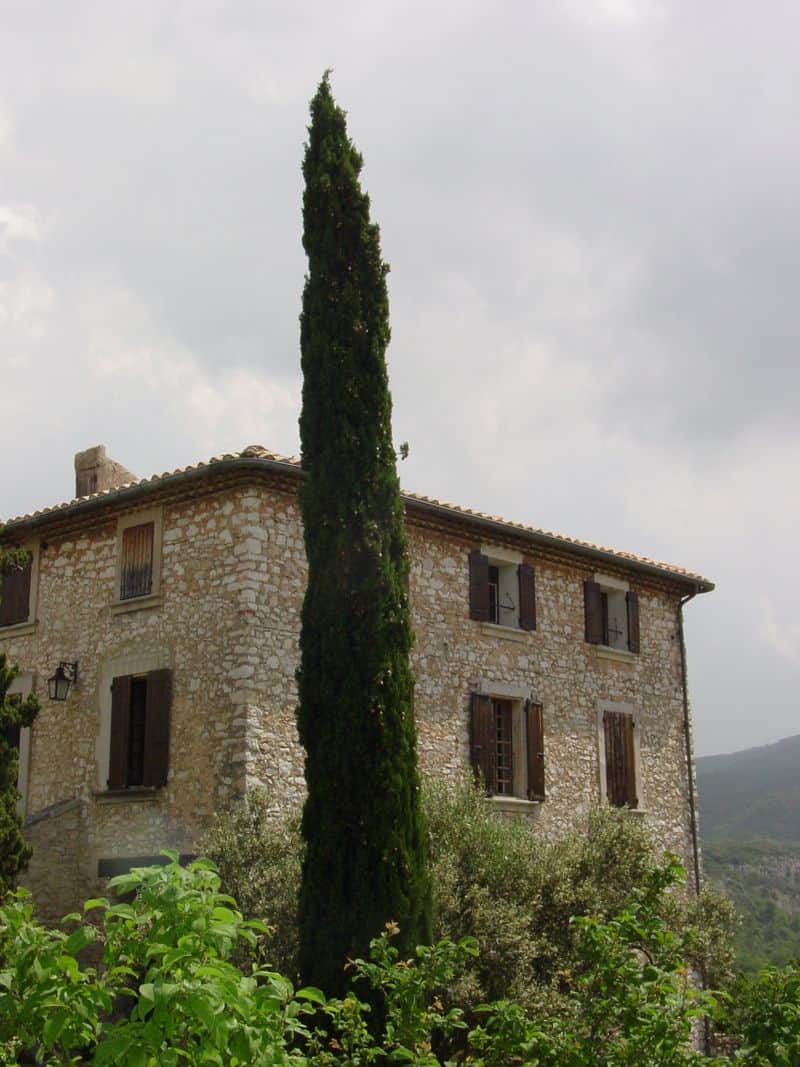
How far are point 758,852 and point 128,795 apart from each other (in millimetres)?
71747

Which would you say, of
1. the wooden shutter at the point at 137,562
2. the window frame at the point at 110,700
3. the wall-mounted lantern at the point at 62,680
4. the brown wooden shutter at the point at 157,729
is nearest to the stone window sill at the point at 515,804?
the brown wooden shutter at the point at 157,729

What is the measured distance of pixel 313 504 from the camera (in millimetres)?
12133

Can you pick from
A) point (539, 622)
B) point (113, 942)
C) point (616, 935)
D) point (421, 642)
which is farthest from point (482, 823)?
point (113, 942)

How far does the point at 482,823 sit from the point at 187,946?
29.4 feet

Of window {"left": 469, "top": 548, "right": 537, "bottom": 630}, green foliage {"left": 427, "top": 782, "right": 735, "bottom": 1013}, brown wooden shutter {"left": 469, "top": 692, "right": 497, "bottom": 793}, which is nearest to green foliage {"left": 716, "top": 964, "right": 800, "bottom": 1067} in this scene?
green foliage {"left": 427, "top": 782, "right": 735, "bottom": 1013}

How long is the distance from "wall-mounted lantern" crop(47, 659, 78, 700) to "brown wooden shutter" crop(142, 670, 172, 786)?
1544mm

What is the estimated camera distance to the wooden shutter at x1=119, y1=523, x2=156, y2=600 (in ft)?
52.6

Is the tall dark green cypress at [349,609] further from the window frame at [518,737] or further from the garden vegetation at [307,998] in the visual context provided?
the window frame at [518,737]

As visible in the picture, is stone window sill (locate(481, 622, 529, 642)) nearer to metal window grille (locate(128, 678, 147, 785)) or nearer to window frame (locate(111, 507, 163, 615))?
window frame (locate(111, 507, 163, 615))

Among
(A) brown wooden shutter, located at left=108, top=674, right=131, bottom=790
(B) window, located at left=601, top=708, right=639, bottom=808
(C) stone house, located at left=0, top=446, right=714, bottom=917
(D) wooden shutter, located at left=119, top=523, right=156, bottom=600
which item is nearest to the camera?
(C) stone house, located at left=0, top=446, right=714, bottom=917

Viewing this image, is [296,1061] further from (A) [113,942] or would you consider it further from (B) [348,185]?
(B) [348,185]

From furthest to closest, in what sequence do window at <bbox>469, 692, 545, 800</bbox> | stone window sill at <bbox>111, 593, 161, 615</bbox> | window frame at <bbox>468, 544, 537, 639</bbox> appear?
1. window frame at <bbox>468, 544, 537, 639</bbox>
2. window at <bbox>469, 692, 545, 800</bbox>
3. stone window sill at <bbox>111, 593, 161, 615</bbox>

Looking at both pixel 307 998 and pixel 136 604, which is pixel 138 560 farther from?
pixel 307 998

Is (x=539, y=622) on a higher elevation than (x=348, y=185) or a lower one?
lower
